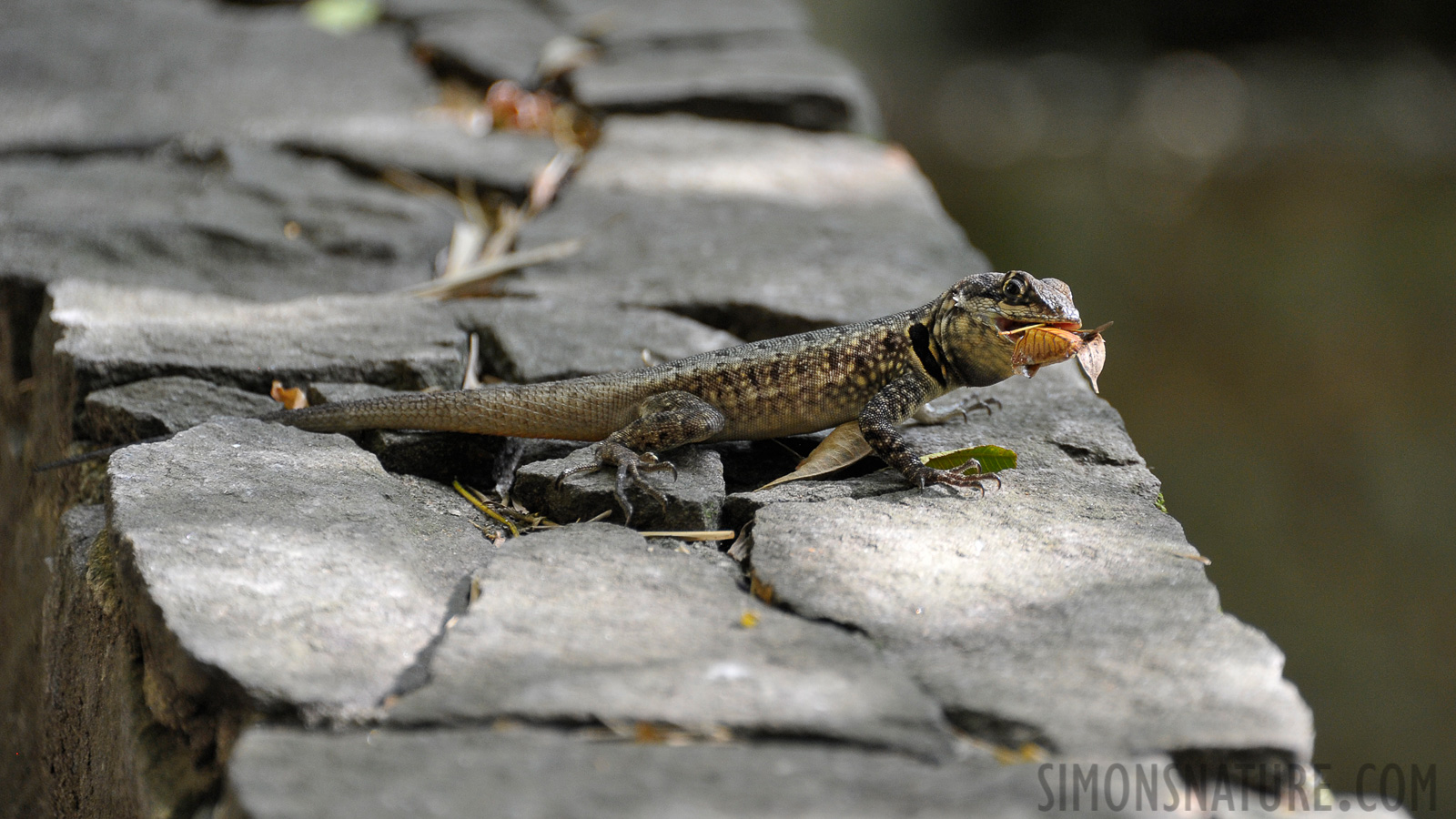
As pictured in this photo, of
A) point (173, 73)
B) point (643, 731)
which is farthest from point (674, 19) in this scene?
point (643, 731)

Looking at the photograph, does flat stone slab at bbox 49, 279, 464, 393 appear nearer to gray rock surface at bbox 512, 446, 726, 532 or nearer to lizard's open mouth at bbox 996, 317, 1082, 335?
gray rock surface at bbox 512, 446, 726, 532

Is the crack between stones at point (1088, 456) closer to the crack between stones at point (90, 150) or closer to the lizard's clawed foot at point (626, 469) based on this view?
the lizard's clawed foot at point (626, 469)

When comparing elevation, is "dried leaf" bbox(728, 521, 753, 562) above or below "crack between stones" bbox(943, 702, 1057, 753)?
above

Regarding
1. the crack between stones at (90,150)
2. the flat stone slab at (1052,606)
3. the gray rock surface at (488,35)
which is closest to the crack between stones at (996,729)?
the flat stone slab at (1052,606)

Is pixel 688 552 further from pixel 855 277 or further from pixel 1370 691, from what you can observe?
pixel 1370 691

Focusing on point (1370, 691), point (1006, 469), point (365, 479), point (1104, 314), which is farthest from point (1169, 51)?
point (365, 479)

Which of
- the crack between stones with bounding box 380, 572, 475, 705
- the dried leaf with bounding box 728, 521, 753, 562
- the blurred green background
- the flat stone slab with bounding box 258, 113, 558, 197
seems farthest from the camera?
the blurred green background

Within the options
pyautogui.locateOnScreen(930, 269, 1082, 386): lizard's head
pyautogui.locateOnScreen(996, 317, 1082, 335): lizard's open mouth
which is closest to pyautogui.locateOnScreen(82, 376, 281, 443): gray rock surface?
pyautogui.locateOnScreen(930, 269, 1082, 386): lizard's head
